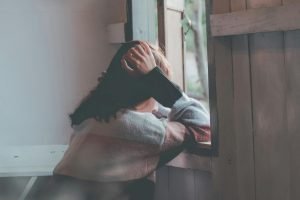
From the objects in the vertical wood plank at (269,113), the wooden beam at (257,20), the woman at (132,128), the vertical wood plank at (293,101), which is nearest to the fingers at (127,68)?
the woman at (132,128)

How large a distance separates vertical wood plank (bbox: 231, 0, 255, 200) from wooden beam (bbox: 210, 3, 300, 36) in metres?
0.05

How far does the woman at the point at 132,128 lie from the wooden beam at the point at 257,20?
37cm

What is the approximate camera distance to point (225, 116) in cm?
187

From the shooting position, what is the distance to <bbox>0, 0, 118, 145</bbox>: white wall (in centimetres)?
243

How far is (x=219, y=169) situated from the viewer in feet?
6.24

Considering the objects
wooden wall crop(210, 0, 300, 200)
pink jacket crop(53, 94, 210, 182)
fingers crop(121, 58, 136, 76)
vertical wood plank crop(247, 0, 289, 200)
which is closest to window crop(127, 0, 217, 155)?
pink jacket crop(53, 94, 210, 182)

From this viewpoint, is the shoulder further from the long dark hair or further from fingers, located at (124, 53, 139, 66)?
fingers, located at (124, 53, 139, 66)

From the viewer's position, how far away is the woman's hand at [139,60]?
2.07 metres

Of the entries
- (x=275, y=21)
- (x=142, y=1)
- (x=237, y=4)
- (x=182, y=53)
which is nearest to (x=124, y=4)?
(x=142, y=1)

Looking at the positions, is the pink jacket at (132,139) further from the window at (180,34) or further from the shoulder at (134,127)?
the window at (180,34)

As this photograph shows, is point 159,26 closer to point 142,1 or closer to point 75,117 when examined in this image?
point 142,1

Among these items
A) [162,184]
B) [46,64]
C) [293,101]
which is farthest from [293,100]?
[46,64]

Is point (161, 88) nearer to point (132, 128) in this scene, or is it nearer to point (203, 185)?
point (132, 128)

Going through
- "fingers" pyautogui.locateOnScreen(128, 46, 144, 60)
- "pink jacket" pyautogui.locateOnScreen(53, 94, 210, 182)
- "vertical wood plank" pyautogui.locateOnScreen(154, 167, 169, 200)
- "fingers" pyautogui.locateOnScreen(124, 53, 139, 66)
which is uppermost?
"fingers" pyautogui.locateOnScreen(128, 46, 144, 60)
